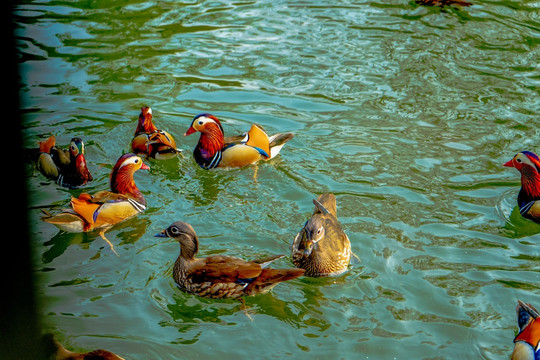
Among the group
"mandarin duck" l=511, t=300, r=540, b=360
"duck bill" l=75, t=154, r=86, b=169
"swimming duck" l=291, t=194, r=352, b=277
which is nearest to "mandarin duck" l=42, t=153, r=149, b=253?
"duck bill" l=75, t=154, r=86, b=169

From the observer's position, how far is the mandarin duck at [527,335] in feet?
16.0

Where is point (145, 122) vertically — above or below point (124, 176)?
above

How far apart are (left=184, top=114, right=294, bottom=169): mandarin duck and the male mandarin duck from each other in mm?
2012

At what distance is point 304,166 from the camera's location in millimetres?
7754

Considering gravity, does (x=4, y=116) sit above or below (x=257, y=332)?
above

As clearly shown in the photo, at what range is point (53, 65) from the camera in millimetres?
9945

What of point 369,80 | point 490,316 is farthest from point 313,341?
point 369,80

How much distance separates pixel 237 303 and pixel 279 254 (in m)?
0.70

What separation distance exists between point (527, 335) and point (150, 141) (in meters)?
4.38

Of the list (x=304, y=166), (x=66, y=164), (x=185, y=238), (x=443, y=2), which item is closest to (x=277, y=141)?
(x=304, y=166)

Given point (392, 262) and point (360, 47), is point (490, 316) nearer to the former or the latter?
point (392, 262)

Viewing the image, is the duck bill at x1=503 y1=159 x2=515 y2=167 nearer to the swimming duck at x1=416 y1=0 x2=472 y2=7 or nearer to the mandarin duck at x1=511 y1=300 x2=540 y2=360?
the mandarin duck at x1=511 y1=300 x2=540 y2=360

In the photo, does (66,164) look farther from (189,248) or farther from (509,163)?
(509,163)

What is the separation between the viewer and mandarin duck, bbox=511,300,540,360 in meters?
4.87
